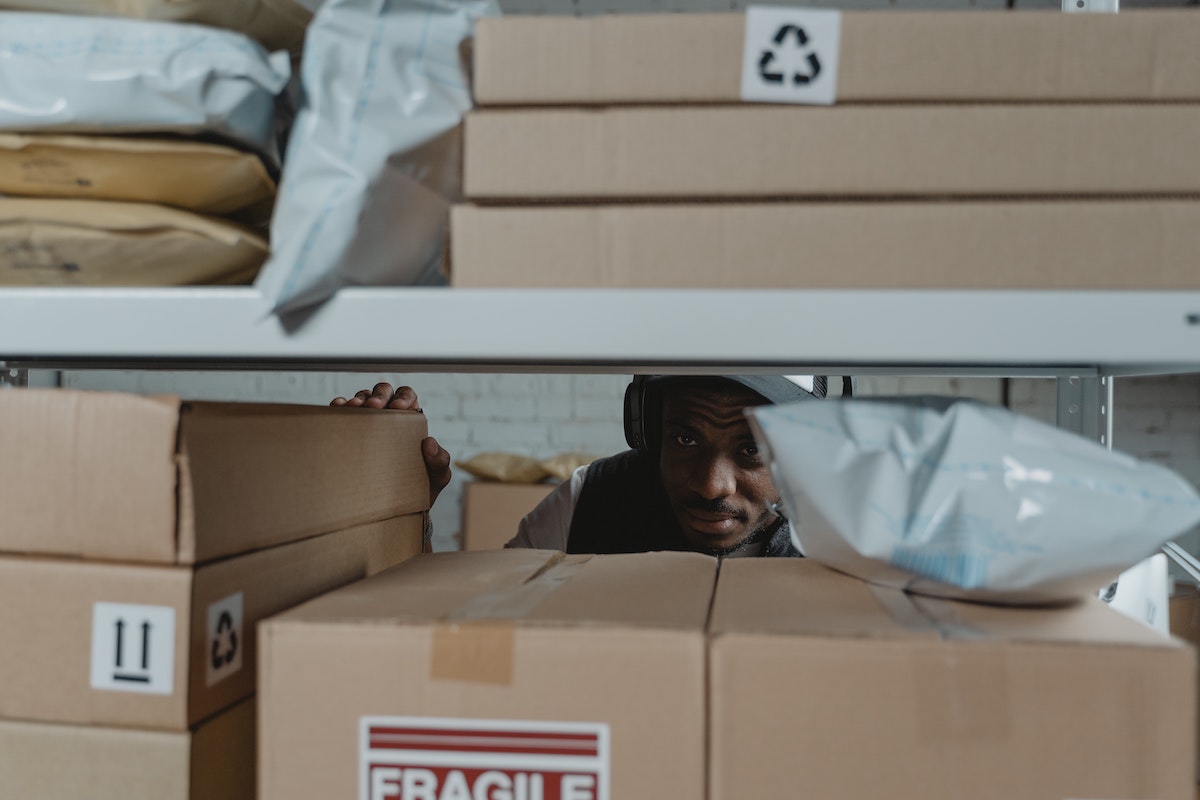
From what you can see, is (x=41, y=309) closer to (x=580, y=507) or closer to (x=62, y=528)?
(x=62, y=528)

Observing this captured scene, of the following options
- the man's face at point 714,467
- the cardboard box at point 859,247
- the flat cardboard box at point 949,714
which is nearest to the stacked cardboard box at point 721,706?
the flat cardboard box at point 949,714

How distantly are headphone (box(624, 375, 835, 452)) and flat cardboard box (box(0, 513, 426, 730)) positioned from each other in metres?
0.98

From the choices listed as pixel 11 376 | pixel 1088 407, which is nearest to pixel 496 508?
pixel 11 376

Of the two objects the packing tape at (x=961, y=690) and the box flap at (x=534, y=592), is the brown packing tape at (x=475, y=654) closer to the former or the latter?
the box flap at (x=534, y=592)

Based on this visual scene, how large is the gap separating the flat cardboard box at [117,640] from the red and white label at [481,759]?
0.42 feet

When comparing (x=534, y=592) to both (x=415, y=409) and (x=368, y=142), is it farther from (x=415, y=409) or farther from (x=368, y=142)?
(x=415, y=409)

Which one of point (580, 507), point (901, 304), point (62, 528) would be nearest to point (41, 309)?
point (62, 528)

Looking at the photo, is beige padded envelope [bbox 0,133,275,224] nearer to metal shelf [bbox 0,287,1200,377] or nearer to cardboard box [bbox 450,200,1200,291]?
metal shelf [bbox 0,287,1200,377]

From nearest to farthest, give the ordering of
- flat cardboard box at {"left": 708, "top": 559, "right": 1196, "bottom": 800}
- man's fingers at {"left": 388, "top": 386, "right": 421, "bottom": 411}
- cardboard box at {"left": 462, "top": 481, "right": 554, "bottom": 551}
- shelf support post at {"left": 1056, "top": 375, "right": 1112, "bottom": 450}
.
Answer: flat cardboard box at {"left": 708, "top": 559, "right": 1196, "bottom": 800}
shelf support post at {"left": 1056, "top": 375, "right": 1112, "bottom": 450}
man's fingers at {"left": 388, "top": 386, "right": 421, "bottom": 411}
cardboard box at {"left": 462, "top": 481, "right": 554, "bottom": 551}

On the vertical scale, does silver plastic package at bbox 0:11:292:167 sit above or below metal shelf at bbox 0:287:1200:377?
above

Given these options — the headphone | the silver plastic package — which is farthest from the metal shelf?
the headphone

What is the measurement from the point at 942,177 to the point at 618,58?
0.23 m

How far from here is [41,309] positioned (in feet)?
1.90

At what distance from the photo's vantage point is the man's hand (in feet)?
3.38
